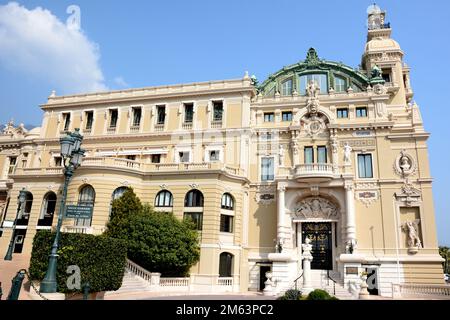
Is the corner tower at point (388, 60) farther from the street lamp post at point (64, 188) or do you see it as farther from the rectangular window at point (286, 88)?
the street lamp post at point (64, 188)

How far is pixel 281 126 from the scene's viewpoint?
3428 centimetres

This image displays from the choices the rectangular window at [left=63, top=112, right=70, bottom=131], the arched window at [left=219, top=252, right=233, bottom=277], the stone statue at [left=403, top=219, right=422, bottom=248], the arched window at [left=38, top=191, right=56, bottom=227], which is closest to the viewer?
the arched window at [left=219, top=252, right=233, bottom=277]

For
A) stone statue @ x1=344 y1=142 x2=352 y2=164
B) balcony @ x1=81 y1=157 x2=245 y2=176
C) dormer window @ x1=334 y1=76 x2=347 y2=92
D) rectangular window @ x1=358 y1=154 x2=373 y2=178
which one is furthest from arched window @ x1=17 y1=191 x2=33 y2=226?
dormer window @ x1=334 y1=76 x2=347 y2=92

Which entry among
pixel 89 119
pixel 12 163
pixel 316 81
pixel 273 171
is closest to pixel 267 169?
pixel 273 171

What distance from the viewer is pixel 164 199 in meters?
30.1

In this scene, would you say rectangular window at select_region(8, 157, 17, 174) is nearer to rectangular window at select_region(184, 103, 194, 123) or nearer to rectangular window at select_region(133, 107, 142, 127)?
rectangular window at select_region(133, 107, 142, 127)

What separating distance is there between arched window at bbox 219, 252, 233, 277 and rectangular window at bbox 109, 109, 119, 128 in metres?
18.8

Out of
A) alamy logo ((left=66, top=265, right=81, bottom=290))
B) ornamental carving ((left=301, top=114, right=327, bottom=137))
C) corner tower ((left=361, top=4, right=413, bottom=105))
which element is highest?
corner tower ((left=361, top=4, right=413, bottom=105))

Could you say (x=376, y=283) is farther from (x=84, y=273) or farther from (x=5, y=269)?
(x=5, y=269)

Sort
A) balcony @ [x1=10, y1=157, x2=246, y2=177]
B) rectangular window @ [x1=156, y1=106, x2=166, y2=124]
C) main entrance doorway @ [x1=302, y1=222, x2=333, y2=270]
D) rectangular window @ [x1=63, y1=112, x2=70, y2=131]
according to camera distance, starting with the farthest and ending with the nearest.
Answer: rectangular window @ [x1=63, y1=112, x2=70, y2=131] → rectangular window @ [x1=156, y1=106, x2=166, y2=124] → main entrance doorway @ [x1=302, y1=222, x2=333, y2=270] → balcony @ [x1=10, y1=157, x2=246, y2=177]

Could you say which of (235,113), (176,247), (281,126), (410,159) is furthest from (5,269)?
(410,159)

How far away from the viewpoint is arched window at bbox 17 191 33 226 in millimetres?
31281

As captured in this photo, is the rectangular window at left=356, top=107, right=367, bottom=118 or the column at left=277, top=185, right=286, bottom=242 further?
the rectangular window at left=356, top=107, right=367, bottom=118

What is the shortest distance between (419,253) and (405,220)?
2.82 m
